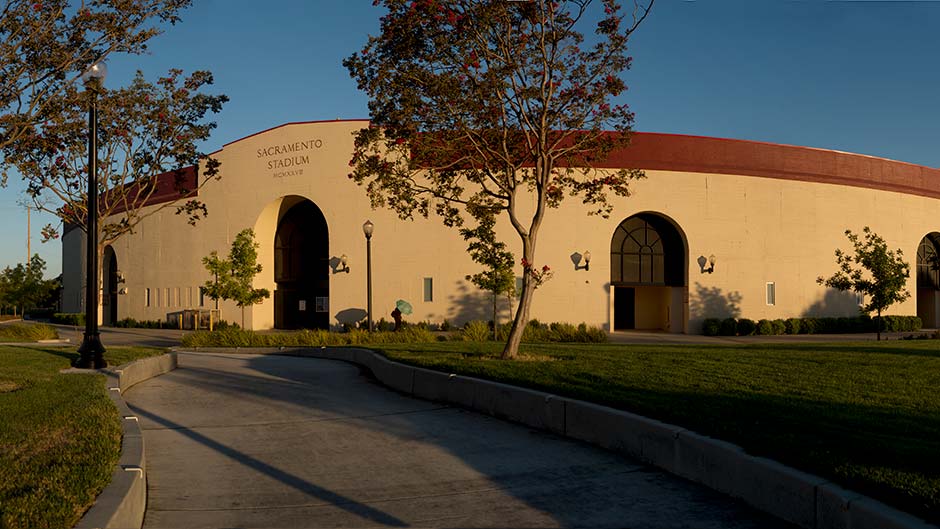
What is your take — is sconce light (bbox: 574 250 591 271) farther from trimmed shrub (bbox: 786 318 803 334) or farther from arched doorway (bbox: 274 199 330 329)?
arched doorway (bbox: 274 199 330 329)

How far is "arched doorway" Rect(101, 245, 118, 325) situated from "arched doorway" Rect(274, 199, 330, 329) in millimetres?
15986

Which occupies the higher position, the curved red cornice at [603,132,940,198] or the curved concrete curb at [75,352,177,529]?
the curved red cornice at [603,132,940,198]

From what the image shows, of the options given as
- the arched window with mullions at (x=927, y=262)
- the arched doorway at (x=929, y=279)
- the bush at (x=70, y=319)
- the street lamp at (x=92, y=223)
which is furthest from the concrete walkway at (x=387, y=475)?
the bush at (x=70, y=319)

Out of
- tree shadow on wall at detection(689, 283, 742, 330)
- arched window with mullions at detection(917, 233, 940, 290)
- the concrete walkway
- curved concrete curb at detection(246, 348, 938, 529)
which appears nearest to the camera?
curved concrete curb at detection(246, 348, 938, 529)

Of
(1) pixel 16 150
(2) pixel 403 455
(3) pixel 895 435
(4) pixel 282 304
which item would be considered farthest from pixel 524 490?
(4) pixel 282 304

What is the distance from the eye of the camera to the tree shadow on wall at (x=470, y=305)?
33562mm

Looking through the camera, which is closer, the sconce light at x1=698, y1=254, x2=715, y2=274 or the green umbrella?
the green umbrella

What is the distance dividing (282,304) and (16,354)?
945 inches

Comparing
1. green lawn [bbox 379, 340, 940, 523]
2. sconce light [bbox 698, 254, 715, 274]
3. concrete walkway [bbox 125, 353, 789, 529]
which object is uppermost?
sconce light [bbox 698, 254, 715, 274]

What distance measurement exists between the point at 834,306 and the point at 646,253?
33.4 feet

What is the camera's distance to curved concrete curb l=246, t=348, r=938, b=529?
4.79m

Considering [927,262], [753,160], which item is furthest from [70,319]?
[927,262]

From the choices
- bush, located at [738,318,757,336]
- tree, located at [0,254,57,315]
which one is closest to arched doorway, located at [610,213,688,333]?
bush, located at [738,318,757,336]

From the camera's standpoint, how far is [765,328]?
33.8 m
